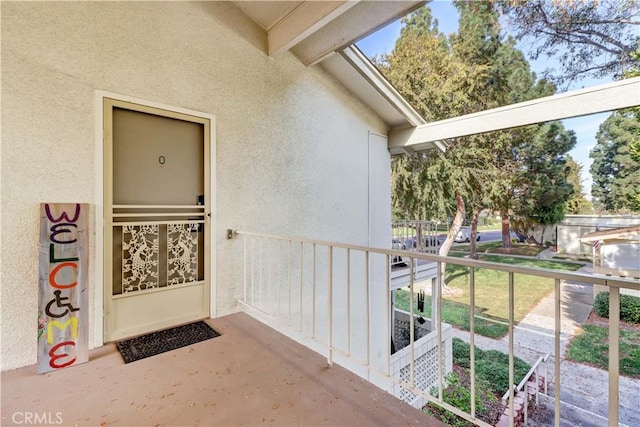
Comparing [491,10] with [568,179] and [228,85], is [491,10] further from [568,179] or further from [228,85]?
[228,85]

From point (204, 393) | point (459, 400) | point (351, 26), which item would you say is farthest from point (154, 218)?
point (459, 400)

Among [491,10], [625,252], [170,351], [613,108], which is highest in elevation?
[491,10]

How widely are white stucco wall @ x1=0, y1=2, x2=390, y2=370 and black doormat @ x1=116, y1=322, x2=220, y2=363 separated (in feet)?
0.97

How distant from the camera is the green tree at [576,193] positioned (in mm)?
6289

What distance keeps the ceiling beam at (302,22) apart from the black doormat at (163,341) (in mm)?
3104

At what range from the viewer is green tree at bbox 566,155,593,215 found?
6.29 metres

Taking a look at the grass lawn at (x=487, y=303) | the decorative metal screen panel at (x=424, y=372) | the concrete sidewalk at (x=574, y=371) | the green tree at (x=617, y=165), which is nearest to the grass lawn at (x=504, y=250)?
the grass lawn at (x=487, y=303)

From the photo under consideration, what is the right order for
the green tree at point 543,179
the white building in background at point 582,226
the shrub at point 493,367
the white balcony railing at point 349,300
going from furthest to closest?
the green tree at point 543,179
the shrub at point 493,367
the white building in background at point 582,226
the white balcony railing at point 349,300

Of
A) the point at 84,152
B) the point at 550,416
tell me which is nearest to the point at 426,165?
the point at 550,416

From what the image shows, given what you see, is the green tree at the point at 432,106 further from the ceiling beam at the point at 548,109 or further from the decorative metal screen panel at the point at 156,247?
the decorative metal screen panel at the point at 156,247

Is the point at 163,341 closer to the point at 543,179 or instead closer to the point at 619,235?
the point at 619,235

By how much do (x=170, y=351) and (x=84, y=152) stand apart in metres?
1.74

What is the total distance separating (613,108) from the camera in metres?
2.55

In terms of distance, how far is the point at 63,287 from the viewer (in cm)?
195
